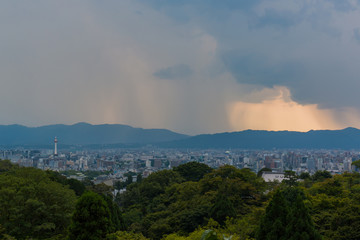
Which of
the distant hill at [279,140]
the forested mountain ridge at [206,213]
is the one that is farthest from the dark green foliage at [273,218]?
the distant hill at [279,140]

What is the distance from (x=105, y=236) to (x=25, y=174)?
8.51 metres

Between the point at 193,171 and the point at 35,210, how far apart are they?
1838cm

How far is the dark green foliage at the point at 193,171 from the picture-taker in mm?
27609

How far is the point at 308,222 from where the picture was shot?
26.0 feet

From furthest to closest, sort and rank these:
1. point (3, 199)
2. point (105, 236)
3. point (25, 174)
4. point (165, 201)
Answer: point (165, 201) < point (25, 174) < point (3, 199) < point (105, 236)

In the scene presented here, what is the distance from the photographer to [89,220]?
28.9 feet

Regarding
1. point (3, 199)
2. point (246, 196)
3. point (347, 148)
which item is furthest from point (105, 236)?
point (347, 148)

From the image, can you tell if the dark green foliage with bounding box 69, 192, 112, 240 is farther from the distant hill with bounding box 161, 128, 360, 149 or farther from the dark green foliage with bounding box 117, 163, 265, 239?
the distant hill with bounding box 161, 128, 360, 149

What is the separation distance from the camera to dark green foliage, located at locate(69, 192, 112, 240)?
8664 mm

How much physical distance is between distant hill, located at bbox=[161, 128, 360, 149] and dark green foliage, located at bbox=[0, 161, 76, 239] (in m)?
150

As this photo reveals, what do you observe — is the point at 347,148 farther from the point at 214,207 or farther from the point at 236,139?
the point at 214,207

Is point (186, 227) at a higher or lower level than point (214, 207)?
lower

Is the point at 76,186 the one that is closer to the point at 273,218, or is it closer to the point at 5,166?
the point at 5,166

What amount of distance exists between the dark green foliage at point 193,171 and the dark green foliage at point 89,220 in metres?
18.6
